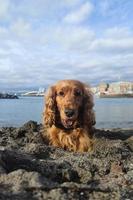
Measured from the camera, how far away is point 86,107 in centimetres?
823

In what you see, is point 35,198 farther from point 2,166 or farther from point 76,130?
point 76,130

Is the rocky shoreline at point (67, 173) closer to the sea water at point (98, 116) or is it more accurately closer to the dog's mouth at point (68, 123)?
the dog's mouth at point (68, 123)

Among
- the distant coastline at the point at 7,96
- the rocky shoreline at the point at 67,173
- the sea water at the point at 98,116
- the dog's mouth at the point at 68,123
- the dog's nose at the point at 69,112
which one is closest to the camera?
the rocky shoreline at the point at 67,173

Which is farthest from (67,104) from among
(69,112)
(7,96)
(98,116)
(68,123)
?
(7,96)

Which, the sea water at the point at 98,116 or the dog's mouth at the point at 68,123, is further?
the sea water at the point at 98,116

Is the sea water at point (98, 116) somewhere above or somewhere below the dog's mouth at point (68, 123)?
below

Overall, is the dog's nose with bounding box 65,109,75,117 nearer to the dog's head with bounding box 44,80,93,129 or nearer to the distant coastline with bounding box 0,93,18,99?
the dog's head with bounding box 44,80,93,129

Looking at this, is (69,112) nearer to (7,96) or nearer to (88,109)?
(88,109)

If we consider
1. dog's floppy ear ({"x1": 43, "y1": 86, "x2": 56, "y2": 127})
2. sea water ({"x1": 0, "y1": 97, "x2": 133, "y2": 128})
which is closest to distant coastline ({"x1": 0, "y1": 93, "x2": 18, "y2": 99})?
sea water ({"x1": 0, "y1": 97, "x2": 133, "y2": 128})

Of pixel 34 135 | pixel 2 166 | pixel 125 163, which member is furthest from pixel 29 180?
pixel 34 135

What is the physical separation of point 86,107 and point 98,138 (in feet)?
1.87

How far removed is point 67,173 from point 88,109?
3374mm

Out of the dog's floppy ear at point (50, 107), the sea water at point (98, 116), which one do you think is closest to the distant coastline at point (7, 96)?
the sea water at point (98, 116)

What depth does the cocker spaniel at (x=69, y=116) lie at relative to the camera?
7.85 m
